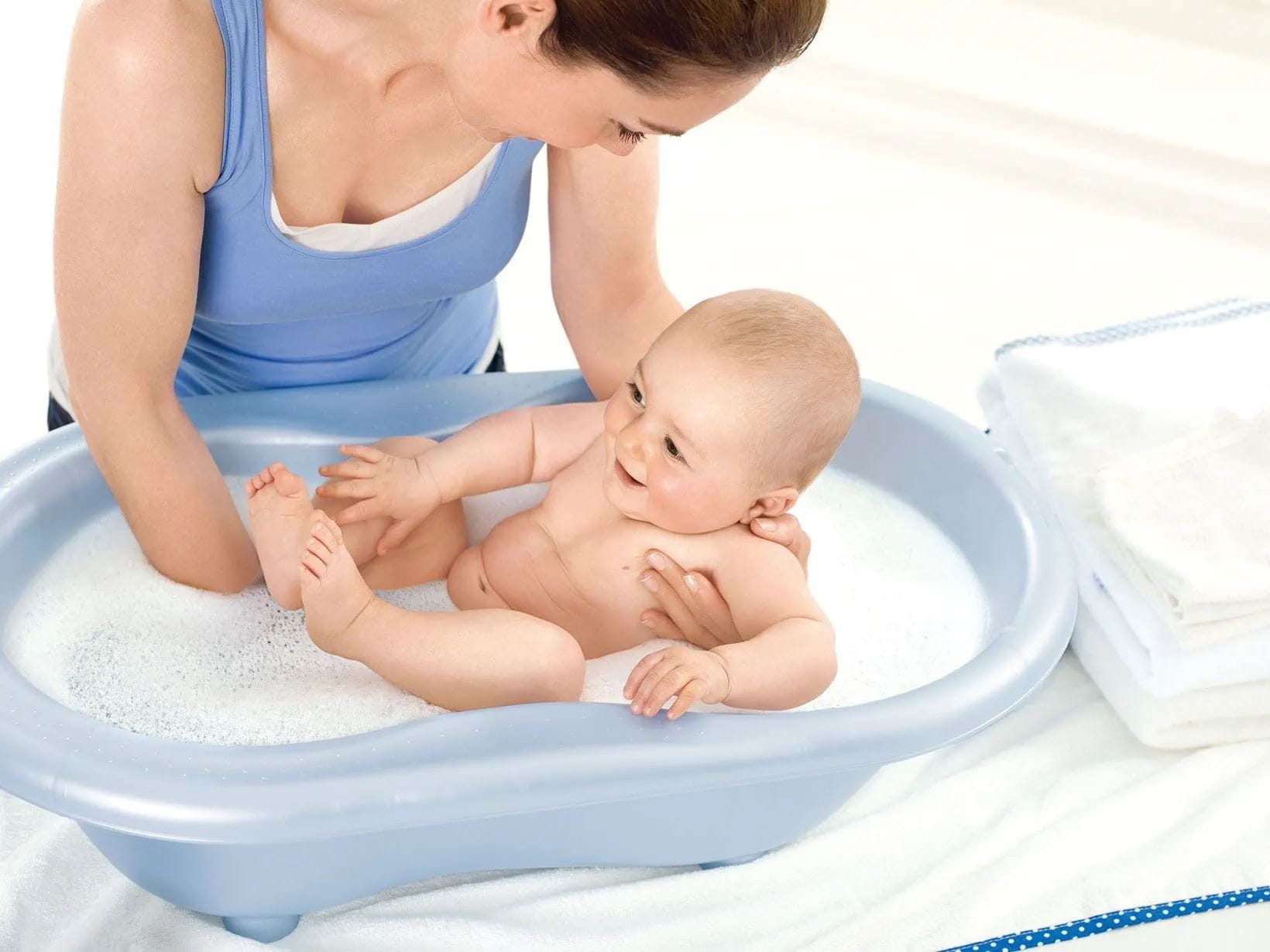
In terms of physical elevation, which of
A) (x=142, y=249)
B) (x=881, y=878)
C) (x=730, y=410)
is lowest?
(x=881, y=878)

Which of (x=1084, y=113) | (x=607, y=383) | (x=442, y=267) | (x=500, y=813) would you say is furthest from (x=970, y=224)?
(x=500, y=813)

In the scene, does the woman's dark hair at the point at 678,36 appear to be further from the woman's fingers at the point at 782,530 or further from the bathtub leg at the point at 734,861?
the bathtub leg at the point at 734,861

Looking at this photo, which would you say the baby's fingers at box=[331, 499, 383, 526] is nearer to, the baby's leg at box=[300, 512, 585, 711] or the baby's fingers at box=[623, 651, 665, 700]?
the baby's leg at box=[300, 512, 585, 711]

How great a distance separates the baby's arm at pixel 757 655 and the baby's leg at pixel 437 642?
0.10 m

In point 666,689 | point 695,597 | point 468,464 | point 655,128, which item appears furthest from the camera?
point 468,464

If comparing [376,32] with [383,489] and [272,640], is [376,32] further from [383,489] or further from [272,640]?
[272,640]

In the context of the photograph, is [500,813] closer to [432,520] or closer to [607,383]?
[432,520]

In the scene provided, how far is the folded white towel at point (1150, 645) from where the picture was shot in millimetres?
1521

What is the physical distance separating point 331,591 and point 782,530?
0.44 m

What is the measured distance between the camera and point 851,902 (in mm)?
1431

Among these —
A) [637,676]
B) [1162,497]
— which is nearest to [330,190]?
[637,676]

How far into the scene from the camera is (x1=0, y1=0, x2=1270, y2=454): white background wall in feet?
8.17

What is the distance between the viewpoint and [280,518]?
1.34 meters

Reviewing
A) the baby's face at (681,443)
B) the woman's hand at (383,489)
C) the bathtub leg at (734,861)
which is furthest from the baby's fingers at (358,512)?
the bathtub leg at (734,861)
